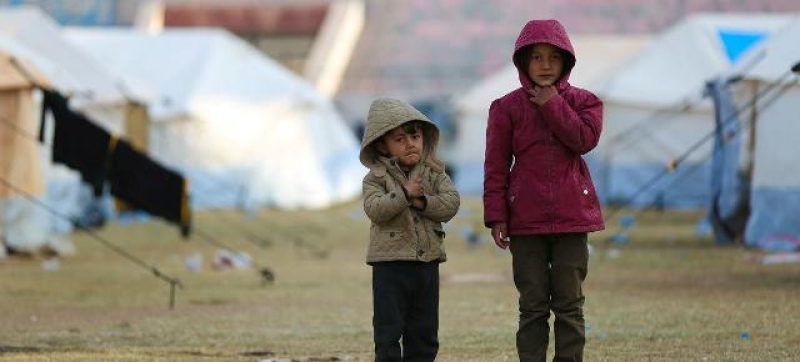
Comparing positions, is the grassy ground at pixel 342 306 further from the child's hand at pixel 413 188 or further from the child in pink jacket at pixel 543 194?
the child's hand at pixel 413 188

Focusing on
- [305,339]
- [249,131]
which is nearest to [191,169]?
[249,131]

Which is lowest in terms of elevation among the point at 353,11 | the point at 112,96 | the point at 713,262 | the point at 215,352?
the point at 215,352

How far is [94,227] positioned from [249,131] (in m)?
6.98

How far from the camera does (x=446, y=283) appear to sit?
11539 millimetres

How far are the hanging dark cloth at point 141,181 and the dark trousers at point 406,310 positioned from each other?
707cm

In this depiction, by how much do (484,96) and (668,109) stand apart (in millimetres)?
8254

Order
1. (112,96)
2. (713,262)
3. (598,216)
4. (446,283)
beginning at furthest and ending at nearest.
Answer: (112,96), (713,262), (446,283), (598,216)

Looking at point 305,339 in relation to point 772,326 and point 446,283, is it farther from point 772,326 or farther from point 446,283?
point 446,283

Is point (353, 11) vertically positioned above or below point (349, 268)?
above

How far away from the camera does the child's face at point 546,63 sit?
18.7 ft

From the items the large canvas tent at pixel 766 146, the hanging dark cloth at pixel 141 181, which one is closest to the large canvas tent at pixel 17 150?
the hanging dark cloth at pixel 141 181

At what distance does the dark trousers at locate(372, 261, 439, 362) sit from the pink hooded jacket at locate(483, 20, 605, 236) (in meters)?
0.33

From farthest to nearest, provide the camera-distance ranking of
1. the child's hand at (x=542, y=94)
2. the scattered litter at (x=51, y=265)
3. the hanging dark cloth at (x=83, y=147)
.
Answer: the scattered litter at (x=51, y=265), the hanging dark cloth at (x=83, y=147), the child's hand at (x=542, y=94)

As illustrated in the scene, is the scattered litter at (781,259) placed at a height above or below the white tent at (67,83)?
below
